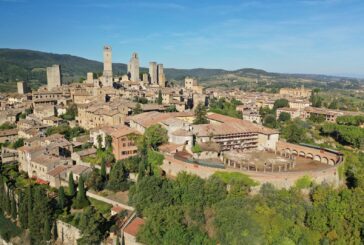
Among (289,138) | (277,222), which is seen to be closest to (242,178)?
(277,222)

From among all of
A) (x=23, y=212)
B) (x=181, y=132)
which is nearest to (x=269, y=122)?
(x=181, y=132)

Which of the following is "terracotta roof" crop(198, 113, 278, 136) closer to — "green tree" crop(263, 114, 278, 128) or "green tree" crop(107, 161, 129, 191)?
"green tree" crop(107, 161, 129, 191)

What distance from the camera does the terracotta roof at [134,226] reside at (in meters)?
29.3

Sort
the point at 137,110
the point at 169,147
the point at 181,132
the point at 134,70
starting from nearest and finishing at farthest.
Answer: the point at 169,147
the point at 181,132
the point at 137,110
the point at 134,70

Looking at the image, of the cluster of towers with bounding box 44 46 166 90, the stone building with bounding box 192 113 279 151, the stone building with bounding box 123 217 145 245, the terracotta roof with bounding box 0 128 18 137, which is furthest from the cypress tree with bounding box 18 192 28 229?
the cluster of towers with bounding box 44 46 166 90

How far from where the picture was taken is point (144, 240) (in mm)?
27922

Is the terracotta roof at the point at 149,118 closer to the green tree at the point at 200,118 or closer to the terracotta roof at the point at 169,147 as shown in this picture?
the green tree at the point at 200,118

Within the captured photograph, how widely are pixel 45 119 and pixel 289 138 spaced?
1648 inches

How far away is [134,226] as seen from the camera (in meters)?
30.1

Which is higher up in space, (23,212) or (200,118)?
(200,118)

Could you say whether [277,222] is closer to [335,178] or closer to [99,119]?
[335,178]

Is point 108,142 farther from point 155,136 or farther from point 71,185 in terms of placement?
point 71,185

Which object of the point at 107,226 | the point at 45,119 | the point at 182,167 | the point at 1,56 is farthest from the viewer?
the point at 1,56

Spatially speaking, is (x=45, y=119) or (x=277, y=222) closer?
(x=277, y=222)
